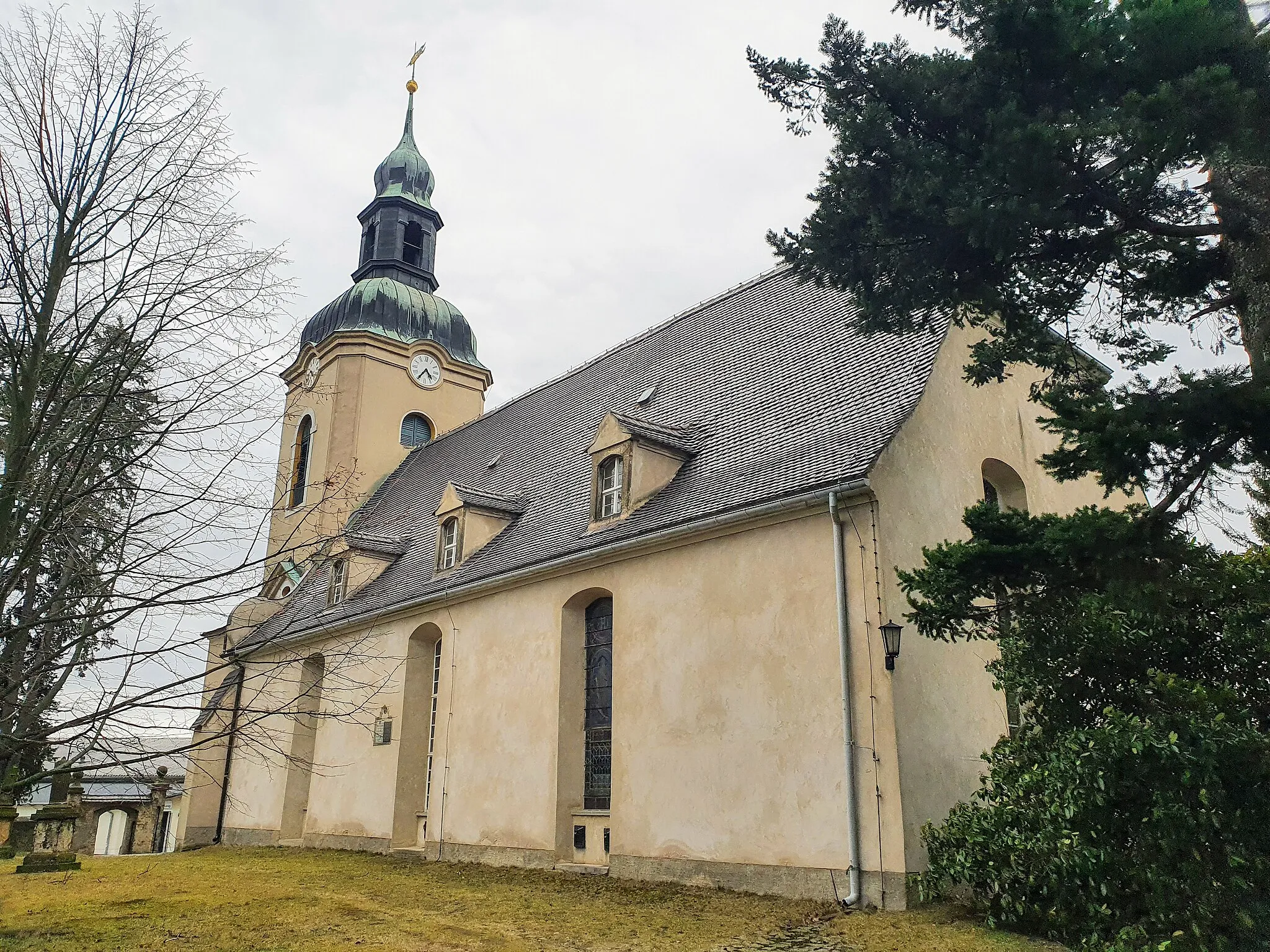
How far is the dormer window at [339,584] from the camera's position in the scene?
A: 70.4 feet

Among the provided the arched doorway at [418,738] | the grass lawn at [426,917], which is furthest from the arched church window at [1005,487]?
the arched doorway at [418,738]

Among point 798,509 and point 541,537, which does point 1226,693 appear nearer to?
point 798,509

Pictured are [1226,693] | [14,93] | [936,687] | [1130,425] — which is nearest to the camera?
[14,93]

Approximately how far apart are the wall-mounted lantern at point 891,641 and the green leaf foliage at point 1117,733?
106 centimetres

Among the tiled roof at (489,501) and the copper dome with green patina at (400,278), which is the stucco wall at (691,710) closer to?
the tiled roof at (489,501)


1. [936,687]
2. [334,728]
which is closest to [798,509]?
[936,687]

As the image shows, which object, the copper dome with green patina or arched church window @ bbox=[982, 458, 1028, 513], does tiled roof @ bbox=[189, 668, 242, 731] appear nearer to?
arched church window @ bbox=[982, 458, 1028, 513]

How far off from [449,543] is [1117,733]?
13.8 meters

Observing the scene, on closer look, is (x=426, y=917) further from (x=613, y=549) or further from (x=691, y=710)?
(x=613, y=549)

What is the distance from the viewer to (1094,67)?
7195mm

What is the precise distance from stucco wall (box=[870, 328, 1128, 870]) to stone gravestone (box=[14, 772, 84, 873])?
43.4ft

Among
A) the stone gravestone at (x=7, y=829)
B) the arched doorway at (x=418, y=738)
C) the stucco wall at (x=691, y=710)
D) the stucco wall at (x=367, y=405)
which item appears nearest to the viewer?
the stucco wall at (x=691, y=710)

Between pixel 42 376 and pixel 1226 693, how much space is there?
897 centimetres

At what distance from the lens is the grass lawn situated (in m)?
8.82
